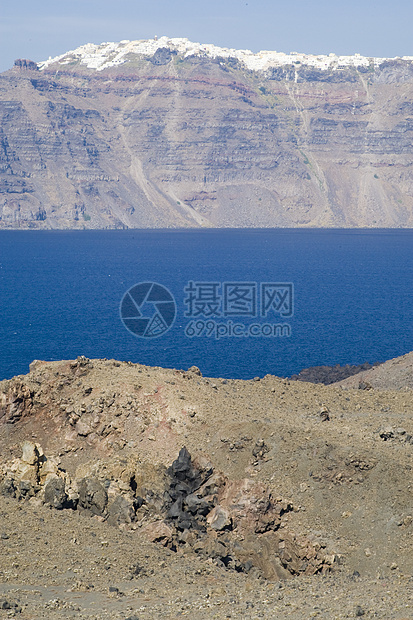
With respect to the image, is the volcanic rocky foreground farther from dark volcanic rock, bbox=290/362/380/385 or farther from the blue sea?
the blue sea

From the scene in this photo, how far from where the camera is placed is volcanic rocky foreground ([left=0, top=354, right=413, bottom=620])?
888 inches

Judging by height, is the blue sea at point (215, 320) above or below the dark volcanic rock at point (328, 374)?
above

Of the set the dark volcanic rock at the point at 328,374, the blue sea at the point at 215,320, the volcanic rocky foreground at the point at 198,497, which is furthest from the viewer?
the blue sea at the point at 215,320

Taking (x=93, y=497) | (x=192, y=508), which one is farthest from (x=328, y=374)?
(x=93, y=497)

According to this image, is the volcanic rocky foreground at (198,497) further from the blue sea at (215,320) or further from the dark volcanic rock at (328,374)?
the blue sea at (215,320)

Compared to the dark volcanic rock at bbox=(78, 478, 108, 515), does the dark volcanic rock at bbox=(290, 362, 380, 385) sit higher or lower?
higher

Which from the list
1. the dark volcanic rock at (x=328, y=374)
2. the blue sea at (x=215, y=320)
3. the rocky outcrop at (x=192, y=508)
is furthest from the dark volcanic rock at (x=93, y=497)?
the blue sea at (x=215, y=320)

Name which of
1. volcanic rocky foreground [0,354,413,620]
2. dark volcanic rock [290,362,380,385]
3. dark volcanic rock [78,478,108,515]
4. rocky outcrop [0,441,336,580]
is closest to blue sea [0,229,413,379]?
dark volcanic rock [290,362,380,385]

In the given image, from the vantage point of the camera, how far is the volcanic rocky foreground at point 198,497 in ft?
74.0

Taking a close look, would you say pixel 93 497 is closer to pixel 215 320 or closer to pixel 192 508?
pixel 192 508

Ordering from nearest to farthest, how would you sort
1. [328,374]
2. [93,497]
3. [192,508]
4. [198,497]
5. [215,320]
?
1. [192,508]
2. [198,497]
3. [93,497]
4. [328,374]
5. [215,320]

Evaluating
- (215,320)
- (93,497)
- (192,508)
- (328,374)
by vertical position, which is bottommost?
(192,508)

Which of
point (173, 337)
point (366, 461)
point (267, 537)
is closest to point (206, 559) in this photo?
point (267, 537)

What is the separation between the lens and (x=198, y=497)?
2930cm
